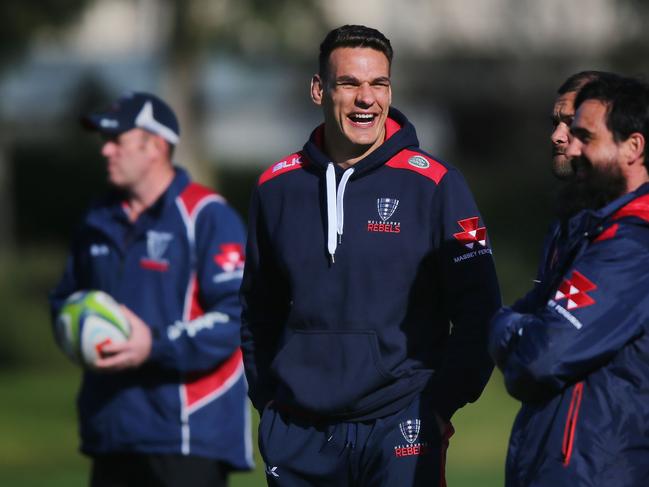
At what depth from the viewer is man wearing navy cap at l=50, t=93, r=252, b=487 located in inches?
245

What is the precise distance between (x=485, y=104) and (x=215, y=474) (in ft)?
87.6

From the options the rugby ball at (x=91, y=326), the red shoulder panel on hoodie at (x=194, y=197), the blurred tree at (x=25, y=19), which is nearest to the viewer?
the rugby ball at (x=91, y=326)

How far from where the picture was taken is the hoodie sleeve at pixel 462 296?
4.77 metres

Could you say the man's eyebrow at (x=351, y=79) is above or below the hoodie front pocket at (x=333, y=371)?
above

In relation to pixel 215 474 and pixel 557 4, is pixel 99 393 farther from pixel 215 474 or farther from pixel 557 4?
pixel 557 4

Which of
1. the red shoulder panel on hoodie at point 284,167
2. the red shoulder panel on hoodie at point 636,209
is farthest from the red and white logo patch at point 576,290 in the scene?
the red shoulder panel on hoodie at point 284,167

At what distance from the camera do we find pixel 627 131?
4234mm

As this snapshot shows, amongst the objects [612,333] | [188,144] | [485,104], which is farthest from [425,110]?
[612,333]

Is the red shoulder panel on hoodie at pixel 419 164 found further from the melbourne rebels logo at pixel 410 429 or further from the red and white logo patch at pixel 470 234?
the melbourne rebels logo at pixel 410 429

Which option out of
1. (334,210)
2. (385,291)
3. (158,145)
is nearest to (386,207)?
(334,210)

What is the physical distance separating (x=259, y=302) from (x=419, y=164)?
84 centimetres

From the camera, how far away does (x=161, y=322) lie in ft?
20.7

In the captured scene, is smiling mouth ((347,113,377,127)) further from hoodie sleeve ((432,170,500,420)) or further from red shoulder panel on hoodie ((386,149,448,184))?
hoodie sleeve ((432,170,500,420))

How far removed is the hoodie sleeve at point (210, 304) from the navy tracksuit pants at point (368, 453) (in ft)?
4.74
